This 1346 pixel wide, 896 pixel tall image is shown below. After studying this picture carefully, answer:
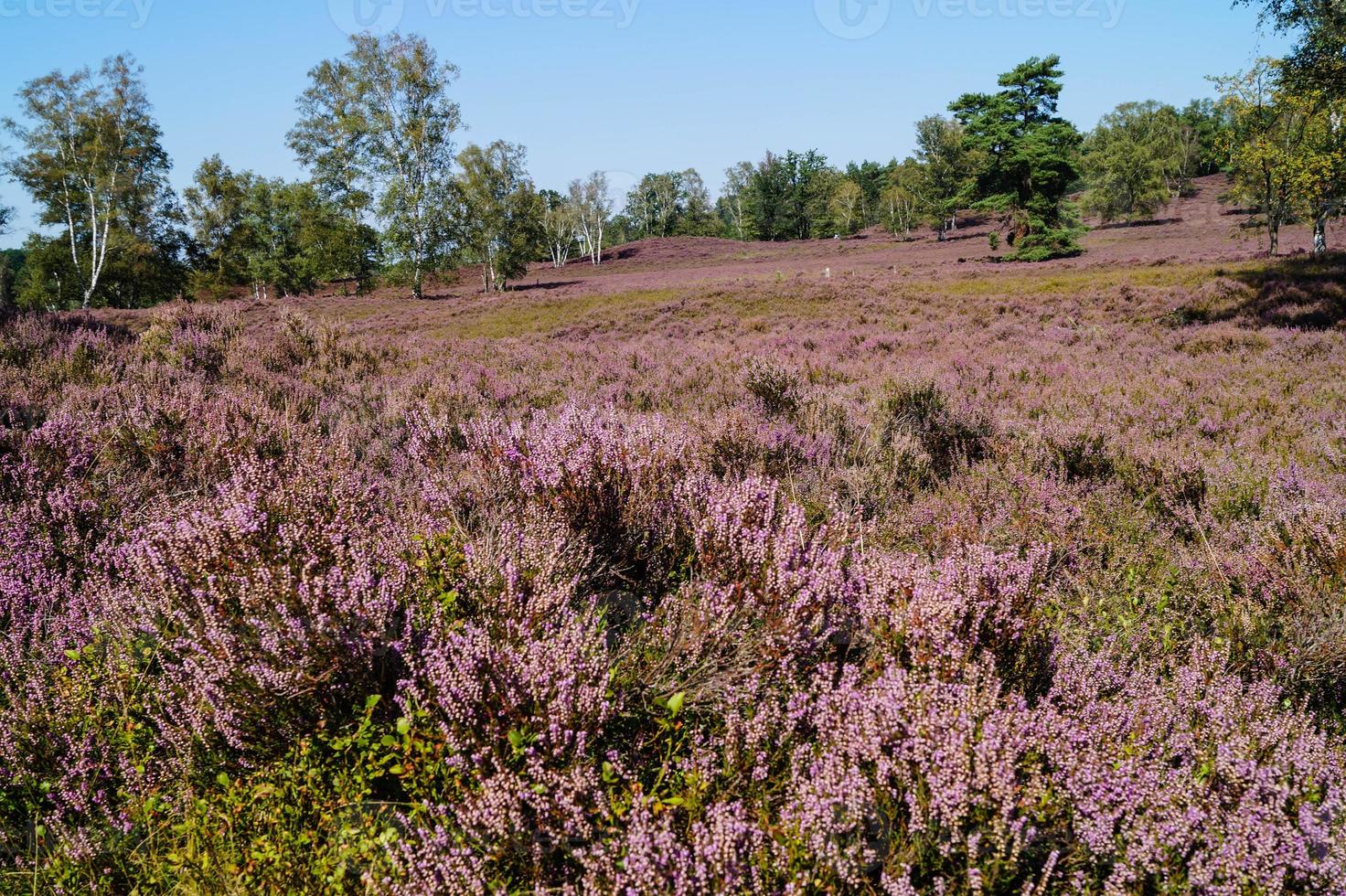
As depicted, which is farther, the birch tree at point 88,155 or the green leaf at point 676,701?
the birch tree at point 88,155

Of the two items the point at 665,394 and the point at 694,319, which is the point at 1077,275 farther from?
the point at 665,394

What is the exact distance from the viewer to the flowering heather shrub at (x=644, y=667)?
5.73ft

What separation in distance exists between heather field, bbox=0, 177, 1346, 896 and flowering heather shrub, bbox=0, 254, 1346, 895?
19mm

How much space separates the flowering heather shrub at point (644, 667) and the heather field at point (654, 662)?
0.02 m

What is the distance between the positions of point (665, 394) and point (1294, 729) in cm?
721

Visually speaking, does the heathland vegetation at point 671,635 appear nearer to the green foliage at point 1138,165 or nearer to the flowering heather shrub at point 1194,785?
the flowering heather shrub at point 1194,785

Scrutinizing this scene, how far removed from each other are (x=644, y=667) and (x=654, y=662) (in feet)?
0.23

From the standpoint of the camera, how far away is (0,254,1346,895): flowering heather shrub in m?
1.75

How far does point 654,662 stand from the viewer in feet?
8.16

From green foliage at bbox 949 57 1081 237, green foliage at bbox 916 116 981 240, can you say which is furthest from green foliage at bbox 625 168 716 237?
green foliage at bbox 949 57 1081 237

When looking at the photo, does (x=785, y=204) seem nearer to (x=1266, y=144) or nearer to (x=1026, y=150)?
(x=1026, y=150)

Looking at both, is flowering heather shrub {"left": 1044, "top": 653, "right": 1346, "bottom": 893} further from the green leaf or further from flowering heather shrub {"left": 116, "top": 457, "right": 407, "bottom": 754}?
flowering heather shrub {"left": 116, "top": 457, "right": 407, "bottom": 754}

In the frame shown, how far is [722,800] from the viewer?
180 cm

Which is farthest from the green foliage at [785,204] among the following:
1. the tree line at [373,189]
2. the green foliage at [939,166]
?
the tree line at [373,189]
